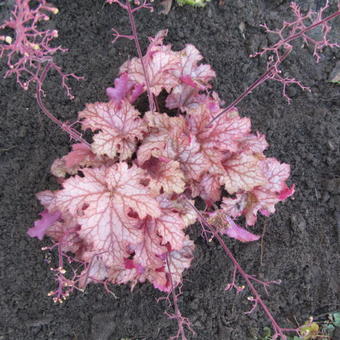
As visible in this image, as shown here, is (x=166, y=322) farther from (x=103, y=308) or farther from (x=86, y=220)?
(x=86, y=220)

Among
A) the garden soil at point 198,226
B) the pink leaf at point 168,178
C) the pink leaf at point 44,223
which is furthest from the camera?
the garden soil at point 198,226

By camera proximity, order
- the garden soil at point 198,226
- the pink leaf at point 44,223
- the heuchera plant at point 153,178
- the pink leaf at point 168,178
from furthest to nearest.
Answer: the garden soil at point 198,226 < the pink leaf at point 44,223 < the pink leaf at point 168,178 < the heuchera plant at point 153,178

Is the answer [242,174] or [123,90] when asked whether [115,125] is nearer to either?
[123,90]

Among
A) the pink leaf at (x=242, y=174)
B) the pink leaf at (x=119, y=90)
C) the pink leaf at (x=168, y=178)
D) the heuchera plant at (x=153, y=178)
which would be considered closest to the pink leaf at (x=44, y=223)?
the heuchera plant at (x=153, y=178)

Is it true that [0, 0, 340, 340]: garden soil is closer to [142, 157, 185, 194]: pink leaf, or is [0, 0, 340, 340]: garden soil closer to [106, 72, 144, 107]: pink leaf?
[106, 72, 144, 107]: pink leaf

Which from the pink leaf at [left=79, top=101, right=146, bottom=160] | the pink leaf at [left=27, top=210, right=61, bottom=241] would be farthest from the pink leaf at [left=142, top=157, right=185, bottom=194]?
the pink leaf at [left=27, top=210, right=61, bottom=241]

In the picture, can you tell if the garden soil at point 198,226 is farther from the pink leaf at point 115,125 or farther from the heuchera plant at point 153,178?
the pink leaf at point 115,125

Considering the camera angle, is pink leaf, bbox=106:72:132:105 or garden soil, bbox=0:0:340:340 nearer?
pink leaf, bbox=106:72:132:105

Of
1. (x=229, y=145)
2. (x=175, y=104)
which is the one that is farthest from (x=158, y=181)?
(x=175, y=104)

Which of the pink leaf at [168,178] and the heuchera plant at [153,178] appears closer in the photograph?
the heuchera plant at [153,178]

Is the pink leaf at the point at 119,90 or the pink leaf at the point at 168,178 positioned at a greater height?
the pink leaf at the point at 119,90
